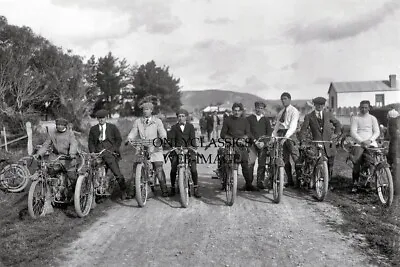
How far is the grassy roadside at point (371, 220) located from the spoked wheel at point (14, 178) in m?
7.17

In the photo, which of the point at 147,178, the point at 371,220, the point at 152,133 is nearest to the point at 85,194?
the point at 147,178

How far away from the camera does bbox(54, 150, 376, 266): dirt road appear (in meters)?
4.84

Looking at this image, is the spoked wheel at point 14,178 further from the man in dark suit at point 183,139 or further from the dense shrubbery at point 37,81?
the dense shrubbery at point 37,81

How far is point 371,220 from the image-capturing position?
20.2ft

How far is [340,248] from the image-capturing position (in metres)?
5.14

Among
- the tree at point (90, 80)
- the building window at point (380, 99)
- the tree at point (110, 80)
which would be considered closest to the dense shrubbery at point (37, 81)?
the tree at point (90, 80)

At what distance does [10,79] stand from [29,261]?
28.0m

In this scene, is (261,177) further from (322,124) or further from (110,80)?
(110,80)

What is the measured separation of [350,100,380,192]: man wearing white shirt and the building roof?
54.5 meters

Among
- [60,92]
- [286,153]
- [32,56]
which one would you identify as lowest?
[286,153]

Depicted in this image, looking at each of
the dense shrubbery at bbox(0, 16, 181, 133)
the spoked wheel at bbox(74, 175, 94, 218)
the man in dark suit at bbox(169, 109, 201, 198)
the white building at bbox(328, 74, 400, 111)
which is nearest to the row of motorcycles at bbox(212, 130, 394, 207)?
the man in dark suit at bbox(169, 109, 201, 198)

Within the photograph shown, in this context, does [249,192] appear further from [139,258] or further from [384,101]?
[384,101]

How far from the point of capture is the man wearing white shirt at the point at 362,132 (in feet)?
25.3

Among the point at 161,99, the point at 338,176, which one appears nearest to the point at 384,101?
the point at 161,99
